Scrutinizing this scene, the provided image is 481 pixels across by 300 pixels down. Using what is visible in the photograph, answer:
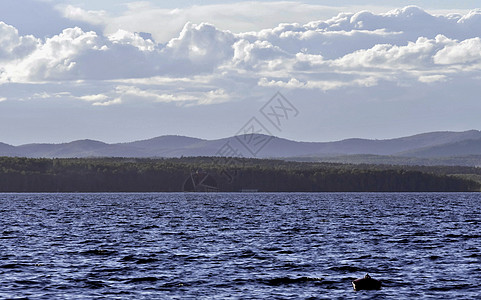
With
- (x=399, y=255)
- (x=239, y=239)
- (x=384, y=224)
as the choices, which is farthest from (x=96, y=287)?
(x=384, y=224)

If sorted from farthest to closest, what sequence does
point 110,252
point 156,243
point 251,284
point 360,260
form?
point 156,243, point 110,252, point 360,260, point 251,284

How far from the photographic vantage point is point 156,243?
72188 millimetres

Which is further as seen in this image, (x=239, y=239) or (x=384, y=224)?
(x=384, y=224)

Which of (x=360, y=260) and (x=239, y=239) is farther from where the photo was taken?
(x=239, y=239)

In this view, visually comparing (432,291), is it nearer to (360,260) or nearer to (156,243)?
(360,260)

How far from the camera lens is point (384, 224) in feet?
336

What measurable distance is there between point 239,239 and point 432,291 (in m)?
34.3

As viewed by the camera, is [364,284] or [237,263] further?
[237,263]

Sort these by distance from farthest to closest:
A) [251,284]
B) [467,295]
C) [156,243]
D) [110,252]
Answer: [156,243] < [110,252] < [251,284] < [467,295]

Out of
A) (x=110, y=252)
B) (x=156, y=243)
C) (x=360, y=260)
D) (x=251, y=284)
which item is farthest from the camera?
(x=156, y=243)

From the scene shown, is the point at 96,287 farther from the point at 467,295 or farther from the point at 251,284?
the point at 467,295

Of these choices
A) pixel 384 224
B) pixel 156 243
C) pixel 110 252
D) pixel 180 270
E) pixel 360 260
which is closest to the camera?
pixel 180 270

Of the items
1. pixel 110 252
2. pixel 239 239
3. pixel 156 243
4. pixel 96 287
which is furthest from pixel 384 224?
pixel 96 287

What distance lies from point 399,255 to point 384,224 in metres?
41.6
